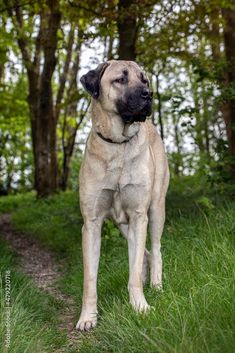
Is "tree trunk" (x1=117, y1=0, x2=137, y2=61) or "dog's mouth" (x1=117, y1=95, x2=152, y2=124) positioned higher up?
"tree trunk" (x1=117, y1=0, x2=137, y2=61)

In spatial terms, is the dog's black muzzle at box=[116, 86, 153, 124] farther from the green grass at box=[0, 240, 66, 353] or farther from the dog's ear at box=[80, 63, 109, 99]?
the green grass at box=[0, 240, 66, 353]

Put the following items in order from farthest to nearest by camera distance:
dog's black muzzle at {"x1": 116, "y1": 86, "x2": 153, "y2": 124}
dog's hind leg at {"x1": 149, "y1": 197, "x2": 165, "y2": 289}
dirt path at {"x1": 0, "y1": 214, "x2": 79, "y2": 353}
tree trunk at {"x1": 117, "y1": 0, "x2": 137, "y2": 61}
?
tree trunk at {"x1": 117, "y1": 0, "x2": 137, "y2": 61}, dog's hind leg at {"x1": 149, "y1": 197, "x2": 165, "y2": 289}, dirt path at {"x1": 0, "y1": 214, "x2": 79, "y2": 353}, dog's black muzzle at {"x1": 116, "y1": 86, "x2": 153, "y2": 124}

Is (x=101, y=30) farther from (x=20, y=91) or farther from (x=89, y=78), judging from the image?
(x=20, y=91)

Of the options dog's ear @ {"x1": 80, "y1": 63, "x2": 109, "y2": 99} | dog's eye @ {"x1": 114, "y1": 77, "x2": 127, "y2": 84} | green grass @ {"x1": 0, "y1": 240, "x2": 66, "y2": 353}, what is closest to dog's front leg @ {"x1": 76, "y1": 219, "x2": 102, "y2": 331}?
green grass @ {"x1": 0, "y1": 240, "x2": 66, "y2": 353}

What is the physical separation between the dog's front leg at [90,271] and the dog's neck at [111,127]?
2.33ft

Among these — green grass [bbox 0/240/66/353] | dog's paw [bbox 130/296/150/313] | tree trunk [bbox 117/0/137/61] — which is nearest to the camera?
green grass [bbox 0/240/66/353]

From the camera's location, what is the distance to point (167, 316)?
3.61 metres

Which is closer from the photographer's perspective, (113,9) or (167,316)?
(167,316)

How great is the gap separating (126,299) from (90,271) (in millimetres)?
381

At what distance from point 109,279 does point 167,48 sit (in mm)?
6007

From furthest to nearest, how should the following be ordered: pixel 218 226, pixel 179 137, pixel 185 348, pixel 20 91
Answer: pixel 179 137
pixel 20 91
pixel 218 226
pixel 185 348

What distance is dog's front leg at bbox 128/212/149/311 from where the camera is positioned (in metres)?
4.55

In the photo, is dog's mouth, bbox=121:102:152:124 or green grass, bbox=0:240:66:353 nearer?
green grass, bbox=0:240:66:353

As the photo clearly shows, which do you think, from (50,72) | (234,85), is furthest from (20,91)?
(234,85)
